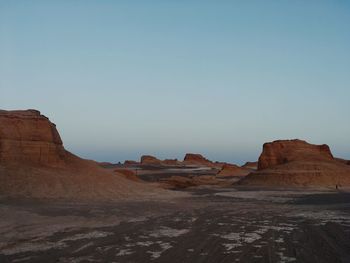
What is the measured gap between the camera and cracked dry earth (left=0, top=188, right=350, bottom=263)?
9320mm

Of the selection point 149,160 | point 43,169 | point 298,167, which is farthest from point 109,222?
point 149,160

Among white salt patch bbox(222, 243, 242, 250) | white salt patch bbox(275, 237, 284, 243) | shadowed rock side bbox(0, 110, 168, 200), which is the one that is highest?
shadowed rock side bbox(0, 110, 168, 200)

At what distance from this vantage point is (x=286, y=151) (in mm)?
48969

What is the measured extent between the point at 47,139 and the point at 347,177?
28219 mm

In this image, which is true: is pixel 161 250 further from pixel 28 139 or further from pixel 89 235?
pixel 28 139

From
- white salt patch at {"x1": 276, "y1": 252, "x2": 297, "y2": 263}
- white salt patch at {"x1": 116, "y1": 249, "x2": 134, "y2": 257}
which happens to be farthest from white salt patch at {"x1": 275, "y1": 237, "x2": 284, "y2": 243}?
white salt patch at {"x1": 116, "y1": 249, "x2": 134, "y2": 257}

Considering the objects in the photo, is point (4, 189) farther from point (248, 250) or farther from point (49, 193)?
point (248, 250)

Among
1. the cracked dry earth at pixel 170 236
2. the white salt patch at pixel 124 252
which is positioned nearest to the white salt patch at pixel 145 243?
the cracked dry earth at pixel 170 236

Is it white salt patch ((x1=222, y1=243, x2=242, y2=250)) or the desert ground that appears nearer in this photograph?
the desert ground

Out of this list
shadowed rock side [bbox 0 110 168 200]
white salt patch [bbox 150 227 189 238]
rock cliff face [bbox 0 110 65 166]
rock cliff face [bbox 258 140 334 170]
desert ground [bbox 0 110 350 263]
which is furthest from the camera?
rock cliff face [bbox 258 140 334 170]

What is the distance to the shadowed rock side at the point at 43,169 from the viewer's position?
25125 mm

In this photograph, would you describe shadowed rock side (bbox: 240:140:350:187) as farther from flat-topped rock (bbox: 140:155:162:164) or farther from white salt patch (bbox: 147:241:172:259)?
flat-topped rock (bbox: 140:155:162:164)

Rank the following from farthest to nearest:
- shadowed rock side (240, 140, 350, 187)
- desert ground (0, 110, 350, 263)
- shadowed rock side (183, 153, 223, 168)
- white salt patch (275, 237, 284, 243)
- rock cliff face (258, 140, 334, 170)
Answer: shadowed rock side (183, 153, 223, 168) → rock cliff face (258, 140, 334, 170) → shadowed rock side (240, 140, 350, 187) → white salt patch (275, 237, 284, 243) → desert ground (0, 110, 350, 263)

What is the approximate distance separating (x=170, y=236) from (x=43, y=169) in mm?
17862
